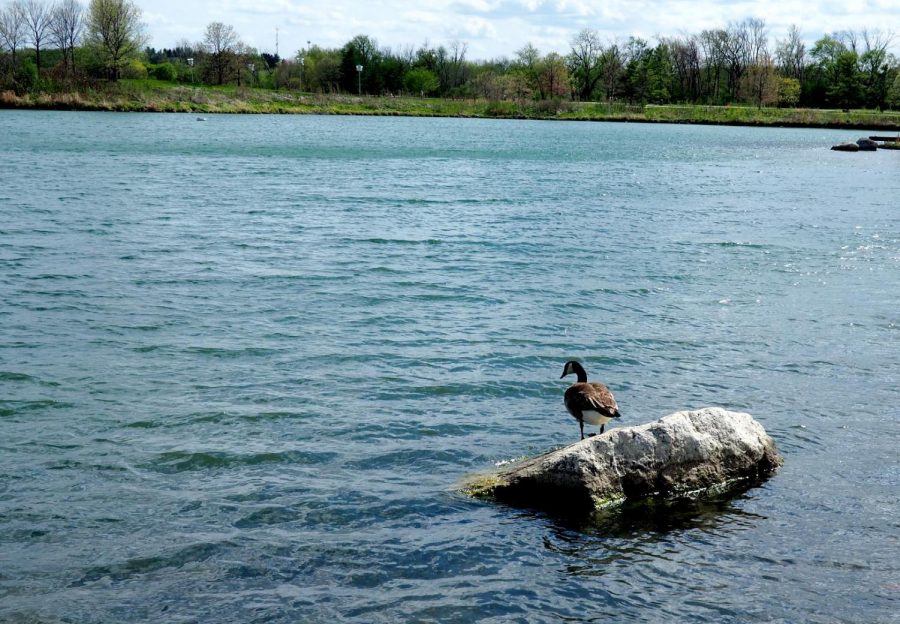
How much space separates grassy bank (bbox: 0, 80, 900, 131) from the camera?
115750mm

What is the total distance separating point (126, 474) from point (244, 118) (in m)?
111

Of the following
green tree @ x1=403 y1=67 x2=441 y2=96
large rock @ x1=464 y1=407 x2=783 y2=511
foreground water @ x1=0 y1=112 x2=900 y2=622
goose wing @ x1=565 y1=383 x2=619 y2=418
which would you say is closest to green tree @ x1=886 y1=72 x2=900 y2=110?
green tree @ x1=403 y1=67 x2=441 y2=96

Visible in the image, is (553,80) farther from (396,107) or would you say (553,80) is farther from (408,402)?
(408,402)

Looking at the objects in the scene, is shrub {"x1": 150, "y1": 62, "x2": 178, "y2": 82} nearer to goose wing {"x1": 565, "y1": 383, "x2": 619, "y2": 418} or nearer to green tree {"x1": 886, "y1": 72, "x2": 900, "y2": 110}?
green tree {"x1": 886, "y1": 72, "x2": 900, "y2": 110}

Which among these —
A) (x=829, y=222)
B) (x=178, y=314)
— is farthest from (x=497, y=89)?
(x=178, y=314)

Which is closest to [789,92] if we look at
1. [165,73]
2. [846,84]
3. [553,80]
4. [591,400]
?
[846,84]

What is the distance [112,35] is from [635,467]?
14183cm

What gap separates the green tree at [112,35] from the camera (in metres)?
133

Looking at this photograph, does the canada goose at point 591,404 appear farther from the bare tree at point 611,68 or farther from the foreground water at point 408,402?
the bare tree at point 611,68

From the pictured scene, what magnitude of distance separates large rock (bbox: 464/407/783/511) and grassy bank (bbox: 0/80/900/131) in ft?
381

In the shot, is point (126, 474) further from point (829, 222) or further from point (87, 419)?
point (829, 222)

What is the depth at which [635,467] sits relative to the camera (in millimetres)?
9539

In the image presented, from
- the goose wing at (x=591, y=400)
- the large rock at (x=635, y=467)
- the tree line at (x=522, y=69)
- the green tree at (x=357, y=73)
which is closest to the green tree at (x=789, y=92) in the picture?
the tree line at (x=522, y=69)

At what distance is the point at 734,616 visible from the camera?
772 cm
